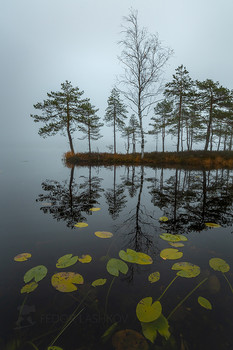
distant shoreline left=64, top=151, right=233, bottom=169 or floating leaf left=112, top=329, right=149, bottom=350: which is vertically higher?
distant shoreline left=64, top=151, right=233, bottom=169

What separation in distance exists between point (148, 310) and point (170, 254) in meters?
1.00

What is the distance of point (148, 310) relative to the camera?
147cm

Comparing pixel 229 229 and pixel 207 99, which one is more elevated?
pixel 207 99

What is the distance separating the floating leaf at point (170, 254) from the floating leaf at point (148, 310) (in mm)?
792

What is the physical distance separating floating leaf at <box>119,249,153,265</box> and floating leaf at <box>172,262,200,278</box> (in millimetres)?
359

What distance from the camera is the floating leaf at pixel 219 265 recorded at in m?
2.06

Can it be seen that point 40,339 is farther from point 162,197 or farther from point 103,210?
point 162,197

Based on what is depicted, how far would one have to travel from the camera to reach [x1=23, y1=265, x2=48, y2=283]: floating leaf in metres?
1.86

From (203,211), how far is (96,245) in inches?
124

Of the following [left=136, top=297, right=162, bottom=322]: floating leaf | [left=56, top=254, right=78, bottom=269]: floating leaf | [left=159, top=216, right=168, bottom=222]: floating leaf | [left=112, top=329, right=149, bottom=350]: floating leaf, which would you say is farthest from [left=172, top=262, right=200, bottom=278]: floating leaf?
[left=159, top=216, right=168, bottom=222]: floating leaf

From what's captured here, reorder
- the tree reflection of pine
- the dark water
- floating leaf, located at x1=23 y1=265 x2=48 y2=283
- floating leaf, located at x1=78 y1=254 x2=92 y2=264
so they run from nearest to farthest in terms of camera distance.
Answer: the dark water → floating leaf, located at x1=23 y1=265 x2=48 y2=283 → floating leaf, located at x1=78 y1=254 x2=92 y2=264 → the tree reflection of pine

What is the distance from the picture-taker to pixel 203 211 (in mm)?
4215

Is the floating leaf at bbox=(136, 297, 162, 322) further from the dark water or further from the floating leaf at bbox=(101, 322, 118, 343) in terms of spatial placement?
the floating leaf at bbox=(101, 322, 118, 343)

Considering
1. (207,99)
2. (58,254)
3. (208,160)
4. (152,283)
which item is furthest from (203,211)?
(207,99)
